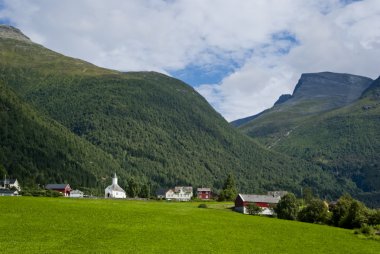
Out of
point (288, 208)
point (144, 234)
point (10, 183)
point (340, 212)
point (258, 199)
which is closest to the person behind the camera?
point (144, 234)

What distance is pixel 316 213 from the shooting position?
110 metres

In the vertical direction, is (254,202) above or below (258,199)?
below

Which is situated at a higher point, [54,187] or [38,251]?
[54,187]

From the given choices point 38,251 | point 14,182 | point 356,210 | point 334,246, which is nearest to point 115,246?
point 38,251

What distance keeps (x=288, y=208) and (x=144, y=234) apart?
62406mm

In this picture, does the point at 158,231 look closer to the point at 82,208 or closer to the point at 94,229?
the point at 94,229

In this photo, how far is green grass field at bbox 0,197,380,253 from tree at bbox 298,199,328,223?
900 inches

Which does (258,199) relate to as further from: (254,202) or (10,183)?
(10,183)

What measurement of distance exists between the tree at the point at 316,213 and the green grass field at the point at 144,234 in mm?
22852

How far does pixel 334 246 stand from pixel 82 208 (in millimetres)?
42439

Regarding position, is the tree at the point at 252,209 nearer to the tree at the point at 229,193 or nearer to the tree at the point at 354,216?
the tree at the point at 354,216

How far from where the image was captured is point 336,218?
10544 centimetres

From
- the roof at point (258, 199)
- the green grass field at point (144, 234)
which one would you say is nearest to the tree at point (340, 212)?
the green grass field at point (144, 234)

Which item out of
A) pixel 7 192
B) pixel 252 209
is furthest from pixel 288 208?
pixel 7 192
